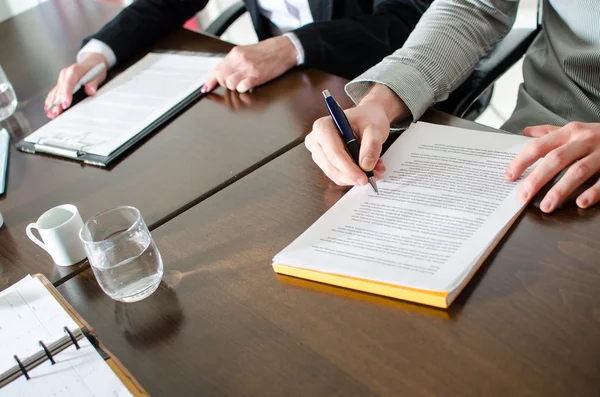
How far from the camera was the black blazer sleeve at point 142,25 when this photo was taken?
1562 mm

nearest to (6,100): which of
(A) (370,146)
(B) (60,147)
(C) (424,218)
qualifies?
(B) (60,147)

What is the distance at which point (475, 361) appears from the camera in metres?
0.63

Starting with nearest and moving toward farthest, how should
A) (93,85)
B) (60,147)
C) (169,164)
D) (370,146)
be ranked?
(370,146) → (169,164) → (60,147) → (93,85)

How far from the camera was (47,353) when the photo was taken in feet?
2.38

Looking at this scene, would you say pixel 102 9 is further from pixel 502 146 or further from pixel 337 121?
pixel 502 146

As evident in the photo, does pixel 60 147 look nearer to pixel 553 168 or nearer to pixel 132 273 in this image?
pixel 132 273

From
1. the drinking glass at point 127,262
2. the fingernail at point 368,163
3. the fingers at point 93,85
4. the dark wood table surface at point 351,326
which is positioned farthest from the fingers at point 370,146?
the fingers at point 93,85

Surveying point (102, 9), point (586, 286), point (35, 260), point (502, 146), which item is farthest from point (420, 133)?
point (102, 9)

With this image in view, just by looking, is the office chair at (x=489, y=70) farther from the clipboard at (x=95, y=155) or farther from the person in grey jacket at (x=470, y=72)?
the clipboard at (x=95, y=155)

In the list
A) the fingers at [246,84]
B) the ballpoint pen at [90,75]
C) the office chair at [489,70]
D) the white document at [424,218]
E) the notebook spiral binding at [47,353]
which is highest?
the ballpoint pen at [90,75]

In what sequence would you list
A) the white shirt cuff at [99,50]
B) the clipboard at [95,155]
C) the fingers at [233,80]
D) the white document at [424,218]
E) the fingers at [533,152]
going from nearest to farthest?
the white document at [424,218] → the fingers at [533,152] → the clipboard at [95,155] → the fingers at [233,80] → the white shirt cuff at [99,50]

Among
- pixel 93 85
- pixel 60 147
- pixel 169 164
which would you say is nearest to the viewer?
pixel 169 164

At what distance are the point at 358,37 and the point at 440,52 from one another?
0.33m

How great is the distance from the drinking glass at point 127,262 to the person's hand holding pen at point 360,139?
298 millimetres
